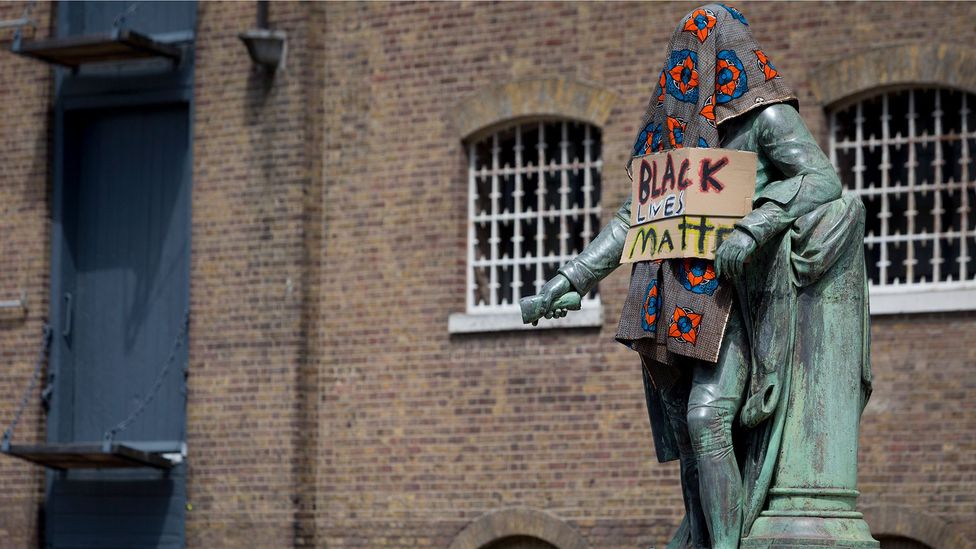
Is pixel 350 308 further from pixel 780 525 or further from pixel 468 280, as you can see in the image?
pixel 780 525

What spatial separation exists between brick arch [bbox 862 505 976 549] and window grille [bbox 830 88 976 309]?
5.38 ft

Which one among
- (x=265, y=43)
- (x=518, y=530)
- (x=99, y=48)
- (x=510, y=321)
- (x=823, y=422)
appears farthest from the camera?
(x=99, y=48)

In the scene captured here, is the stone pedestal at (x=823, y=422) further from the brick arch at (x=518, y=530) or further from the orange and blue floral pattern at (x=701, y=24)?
the brick arch at (x=518, y=530)

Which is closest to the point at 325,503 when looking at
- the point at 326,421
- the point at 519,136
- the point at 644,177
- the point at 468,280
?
the point at 326,421

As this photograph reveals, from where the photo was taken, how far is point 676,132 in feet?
27.0

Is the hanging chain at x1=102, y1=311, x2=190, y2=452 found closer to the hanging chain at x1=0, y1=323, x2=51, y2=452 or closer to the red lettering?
the hanging chain at x1=0, y1=323, x2=51, y2=452

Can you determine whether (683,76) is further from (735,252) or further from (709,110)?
(735,252)

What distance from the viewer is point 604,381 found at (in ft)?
51.8

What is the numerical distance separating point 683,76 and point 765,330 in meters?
1.13

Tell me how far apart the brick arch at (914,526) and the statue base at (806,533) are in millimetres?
6810

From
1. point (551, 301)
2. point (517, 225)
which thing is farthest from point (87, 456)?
point (551, 301)

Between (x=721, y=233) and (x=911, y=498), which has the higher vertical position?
(x=721, y=233)

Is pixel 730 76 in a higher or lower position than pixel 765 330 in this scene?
higher

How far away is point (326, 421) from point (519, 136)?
2.96 m
